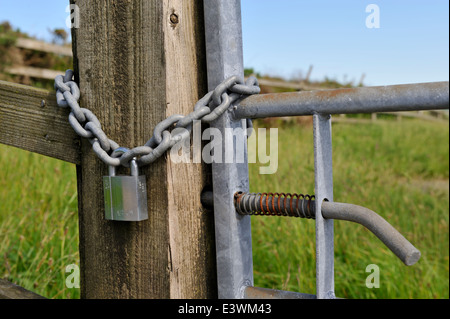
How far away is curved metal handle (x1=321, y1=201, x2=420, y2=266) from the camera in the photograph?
827 millimetres

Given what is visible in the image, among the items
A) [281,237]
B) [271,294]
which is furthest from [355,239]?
[271,294]

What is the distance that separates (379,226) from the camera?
87 centimetres

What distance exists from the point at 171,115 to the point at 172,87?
0.22 ft

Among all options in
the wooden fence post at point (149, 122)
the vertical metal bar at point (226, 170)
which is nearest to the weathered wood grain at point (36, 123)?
the wooden fence post at point (149, 122)

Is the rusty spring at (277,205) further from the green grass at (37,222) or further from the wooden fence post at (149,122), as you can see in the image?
the green grass at (37,222)

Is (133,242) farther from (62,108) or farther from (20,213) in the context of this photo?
(20,213)

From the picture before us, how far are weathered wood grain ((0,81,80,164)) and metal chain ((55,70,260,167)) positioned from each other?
13 centimetres

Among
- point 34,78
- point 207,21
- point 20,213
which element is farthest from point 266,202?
point 34,78

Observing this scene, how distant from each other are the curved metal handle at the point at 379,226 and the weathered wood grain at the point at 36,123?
0.68m

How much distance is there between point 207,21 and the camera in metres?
1.02

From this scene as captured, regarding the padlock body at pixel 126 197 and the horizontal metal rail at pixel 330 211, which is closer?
the horizontal metal rail at pixel 330 211

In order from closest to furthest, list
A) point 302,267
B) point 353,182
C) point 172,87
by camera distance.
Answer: point 172,87
point 302,267
point 353,182

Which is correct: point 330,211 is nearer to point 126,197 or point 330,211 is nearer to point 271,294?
point 271,294

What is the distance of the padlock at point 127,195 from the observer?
100 cm
